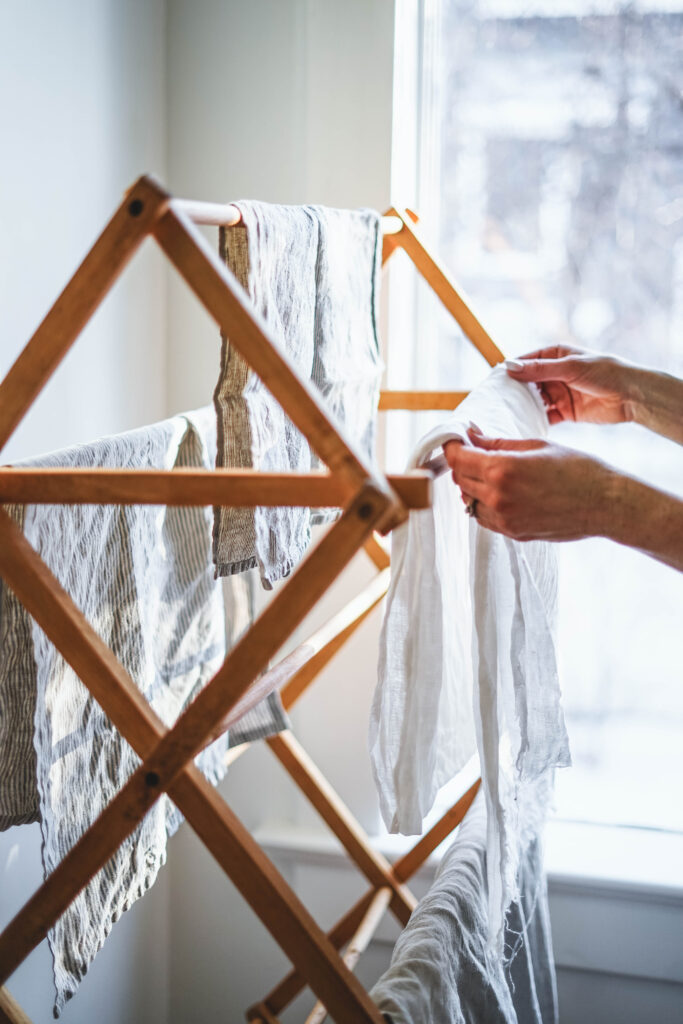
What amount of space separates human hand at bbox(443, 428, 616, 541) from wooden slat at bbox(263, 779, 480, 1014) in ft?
1.84

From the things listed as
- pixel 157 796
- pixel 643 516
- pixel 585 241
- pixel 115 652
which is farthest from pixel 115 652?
pixel 585 241

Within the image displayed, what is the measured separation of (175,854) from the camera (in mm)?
1557

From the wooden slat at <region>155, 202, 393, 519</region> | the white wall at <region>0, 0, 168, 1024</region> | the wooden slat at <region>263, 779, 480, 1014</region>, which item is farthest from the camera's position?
the wooden slat at <region>263, 779, 480, 1014</region>

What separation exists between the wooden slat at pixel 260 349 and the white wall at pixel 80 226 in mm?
472

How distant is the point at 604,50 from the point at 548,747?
104 centimetres

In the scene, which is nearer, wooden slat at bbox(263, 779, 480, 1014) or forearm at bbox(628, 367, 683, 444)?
forearm at bbox(628, 367, 683, 444)

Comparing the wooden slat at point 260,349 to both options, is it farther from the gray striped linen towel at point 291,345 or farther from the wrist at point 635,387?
the wrist at point 635,387

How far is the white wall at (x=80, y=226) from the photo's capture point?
102 cm

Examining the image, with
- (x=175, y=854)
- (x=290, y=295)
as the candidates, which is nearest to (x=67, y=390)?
(x=290, y=295)

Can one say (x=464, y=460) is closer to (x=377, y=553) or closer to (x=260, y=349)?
(x=260, y=349)

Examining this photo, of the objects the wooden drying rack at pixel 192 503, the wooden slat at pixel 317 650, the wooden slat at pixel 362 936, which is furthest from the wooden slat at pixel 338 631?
the wooden drying rack at pixel 192 503

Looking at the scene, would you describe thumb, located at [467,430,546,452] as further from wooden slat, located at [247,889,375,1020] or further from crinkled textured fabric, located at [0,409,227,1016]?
wooden slat, located at [247,889,375,1020]

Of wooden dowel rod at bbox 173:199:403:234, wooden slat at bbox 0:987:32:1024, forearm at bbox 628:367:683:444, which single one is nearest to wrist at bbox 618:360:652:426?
forearm at bbox 628:367:683:444

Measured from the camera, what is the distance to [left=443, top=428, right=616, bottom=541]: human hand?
73cm
